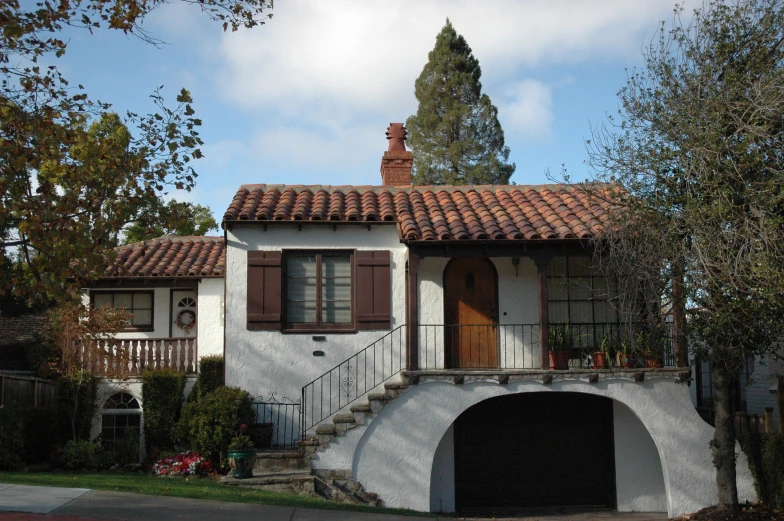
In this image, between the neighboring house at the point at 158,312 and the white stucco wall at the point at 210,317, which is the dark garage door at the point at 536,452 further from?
the white stucco wall at the point at 210,317

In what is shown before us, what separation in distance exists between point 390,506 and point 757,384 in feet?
30.0

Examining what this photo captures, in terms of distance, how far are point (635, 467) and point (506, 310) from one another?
3.91 m

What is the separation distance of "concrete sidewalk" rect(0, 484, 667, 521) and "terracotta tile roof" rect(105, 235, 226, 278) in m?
8.78

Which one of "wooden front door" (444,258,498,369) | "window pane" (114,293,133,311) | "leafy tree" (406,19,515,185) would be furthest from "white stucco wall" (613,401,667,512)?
"leafy tree" (406,19,515,185)

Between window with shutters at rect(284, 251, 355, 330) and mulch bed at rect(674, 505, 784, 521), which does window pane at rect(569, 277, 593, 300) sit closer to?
window with shutters at rect(284, 251, 355, 330)

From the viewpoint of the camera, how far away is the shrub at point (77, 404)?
1730cm

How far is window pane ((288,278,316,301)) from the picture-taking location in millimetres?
16141

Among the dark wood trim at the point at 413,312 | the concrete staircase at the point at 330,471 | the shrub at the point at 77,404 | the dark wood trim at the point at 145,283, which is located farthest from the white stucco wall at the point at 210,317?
the dark wood trim at the point at 413,312

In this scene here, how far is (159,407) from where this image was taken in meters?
17.2

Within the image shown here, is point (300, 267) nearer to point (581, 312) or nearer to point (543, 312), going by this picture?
point (543, 312)

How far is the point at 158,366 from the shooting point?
18.5 meters

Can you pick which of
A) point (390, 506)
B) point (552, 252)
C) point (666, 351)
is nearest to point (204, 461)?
point (390, 506)

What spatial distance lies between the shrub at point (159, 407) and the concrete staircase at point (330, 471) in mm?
3510

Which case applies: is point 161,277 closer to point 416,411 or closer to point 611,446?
point 416,411
